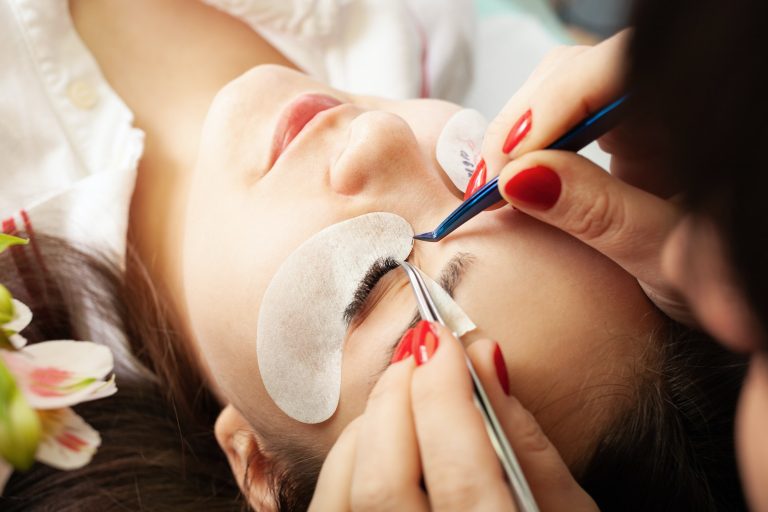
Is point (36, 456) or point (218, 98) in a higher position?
point (218, 98)

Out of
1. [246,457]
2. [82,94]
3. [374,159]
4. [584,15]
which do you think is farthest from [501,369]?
[584,15]

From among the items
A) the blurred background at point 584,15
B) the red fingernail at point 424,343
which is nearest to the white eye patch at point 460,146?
the red fingernail at point 424,343

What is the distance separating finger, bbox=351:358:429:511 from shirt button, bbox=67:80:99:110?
0.75 m

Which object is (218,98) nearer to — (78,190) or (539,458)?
(78,190)

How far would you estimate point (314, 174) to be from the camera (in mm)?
729

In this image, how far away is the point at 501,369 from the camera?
1.93ft

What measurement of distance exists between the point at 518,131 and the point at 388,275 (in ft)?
0.68

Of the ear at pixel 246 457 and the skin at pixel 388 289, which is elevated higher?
the skin at pixel 388 289

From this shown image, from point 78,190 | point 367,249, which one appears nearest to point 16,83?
point 78,190

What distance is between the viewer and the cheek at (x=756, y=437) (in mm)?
422

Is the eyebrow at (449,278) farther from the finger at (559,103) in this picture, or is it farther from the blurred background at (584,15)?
the blurred background at (584,15)

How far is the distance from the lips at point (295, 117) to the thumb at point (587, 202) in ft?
1.09

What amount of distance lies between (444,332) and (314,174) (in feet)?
0.91

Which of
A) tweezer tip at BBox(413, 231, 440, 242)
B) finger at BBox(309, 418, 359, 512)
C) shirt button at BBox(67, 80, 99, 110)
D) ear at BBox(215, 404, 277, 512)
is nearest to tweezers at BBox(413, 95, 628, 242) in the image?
tweezer tip at BBox(413, 231, 440, 242)
